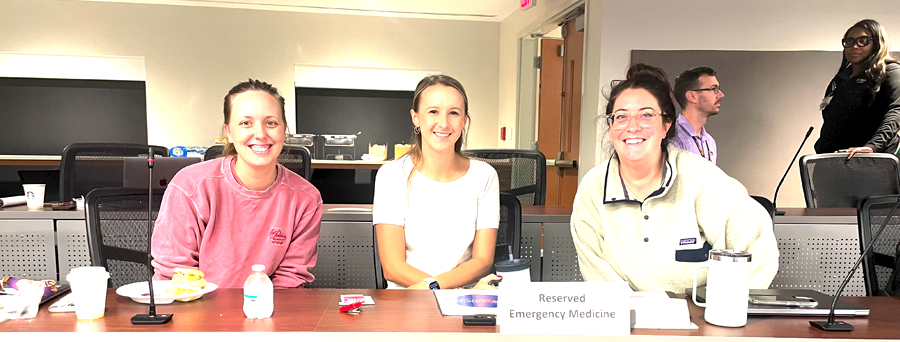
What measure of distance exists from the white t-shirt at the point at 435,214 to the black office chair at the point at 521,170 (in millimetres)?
1132

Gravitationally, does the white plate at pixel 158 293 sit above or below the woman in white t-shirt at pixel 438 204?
below

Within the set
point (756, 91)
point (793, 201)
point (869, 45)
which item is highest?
point (869, 45)

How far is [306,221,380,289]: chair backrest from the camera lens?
2.38 metres

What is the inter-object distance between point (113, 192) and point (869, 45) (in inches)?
180

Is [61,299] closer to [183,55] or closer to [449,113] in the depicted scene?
[449,113]

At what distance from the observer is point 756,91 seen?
404 centimetres

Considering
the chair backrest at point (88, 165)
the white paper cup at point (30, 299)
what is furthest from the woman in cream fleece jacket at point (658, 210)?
the chair backrest at point (88, 165)

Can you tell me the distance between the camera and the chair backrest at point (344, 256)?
238 cm

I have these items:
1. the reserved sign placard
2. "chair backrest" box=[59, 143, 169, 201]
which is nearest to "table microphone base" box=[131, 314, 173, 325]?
the reserved sign placard

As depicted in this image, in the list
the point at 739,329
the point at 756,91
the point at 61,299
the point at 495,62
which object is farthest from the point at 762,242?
the point at 495,62

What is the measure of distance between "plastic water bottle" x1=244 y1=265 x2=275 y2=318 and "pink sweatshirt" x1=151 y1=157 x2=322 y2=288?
495mm

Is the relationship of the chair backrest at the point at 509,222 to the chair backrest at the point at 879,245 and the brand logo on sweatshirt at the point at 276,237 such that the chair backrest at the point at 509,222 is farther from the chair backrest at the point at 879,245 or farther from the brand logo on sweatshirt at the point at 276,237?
the chair backrest at the point at 879,245

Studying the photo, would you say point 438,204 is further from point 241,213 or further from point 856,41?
point 856,41

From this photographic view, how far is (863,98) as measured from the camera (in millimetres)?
3957
